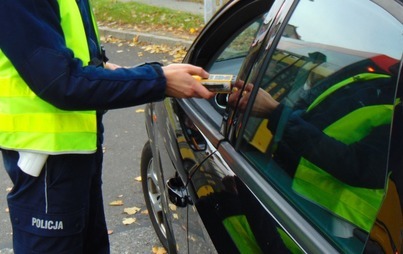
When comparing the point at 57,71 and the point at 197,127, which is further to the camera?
the point at 197,127

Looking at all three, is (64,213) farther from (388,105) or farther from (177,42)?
(177,42)

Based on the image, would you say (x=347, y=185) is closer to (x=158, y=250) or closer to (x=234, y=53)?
(x=234, y=53)

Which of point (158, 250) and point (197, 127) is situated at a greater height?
point (197, 127)

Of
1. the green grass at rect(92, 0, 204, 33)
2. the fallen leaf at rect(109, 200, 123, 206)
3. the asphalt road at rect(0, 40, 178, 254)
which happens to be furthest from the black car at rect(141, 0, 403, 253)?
the green grass at rect(92, 0, 204, 33)

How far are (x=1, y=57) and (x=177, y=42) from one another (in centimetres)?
580

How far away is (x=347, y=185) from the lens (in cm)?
148

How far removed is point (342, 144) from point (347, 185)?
12 centimetres

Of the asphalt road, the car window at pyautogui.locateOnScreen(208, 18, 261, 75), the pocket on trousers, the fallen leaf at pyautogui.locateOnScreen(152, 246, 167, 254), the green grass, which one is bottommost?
the green grass

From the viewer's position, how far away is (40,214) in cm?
196

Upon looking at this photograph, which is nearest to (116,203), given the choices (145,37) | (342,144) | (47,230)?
(47,230)

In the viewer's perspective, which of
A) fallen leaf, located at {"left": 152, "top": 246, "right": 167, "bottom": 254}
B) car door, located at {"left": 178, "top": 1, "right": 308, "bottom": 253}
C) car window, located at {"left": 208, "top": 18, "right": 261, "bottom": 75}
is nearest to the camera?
car door, located at {"left": 178, "top": 1, "right": 308, "bottom": 253}

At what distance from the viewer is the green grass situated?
813 cm

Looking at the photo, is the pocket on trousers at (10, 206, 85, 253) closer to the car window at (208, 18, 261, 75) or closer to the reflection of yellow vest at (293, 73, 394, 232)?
the reflection of yellow vest at (293, 73, 394, 232)

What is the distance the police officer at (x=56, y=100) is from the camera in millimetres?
1653
